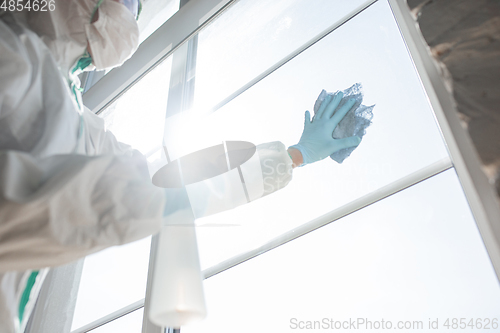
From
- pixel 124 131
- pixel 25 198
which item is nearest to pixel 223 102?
pixel 124 131

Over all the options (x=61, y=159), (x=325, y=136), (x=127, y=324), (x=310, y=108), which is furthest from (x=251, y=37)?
(x=127, y=324)

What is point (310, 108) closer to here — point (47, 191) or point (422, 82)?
point (422, 82)

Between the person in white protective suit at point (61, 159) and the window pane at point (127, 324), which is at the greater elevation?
the person in white protective suit at point (61, 159)

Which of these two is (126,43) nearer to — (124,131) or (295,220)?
(295,220)

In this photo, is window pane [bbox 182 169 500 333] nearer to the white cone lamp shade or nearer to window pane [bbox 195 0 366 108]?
the white cone lamp shade

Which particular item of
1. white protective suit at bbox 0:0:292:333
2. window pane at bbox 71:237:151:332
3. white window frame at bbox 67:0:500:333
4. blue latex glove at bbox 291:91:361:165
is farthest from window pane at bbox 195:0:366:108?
white protective suit at bbox 0:0:292:333

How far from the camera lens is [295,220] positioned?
0.90 meters

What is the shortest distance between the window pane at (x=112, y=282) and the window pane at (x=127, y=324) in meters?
0.04

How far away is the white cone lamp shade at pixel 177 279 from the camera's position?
0.54 m

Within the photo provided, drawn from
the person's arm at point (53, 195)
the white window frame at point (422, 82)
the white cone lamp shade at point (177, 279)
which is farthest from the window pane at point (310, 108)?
the person's arm at point (53, 195)

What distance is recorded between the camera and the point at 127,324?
118cm

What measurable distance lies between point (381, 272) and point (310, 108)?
1.78ft

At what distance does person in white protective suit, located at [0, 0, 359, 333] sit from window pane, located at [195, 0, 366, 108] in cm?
46

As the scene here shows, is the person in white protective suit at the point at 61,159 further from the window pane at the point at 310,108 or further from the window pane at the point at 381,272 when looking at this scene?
the window pane at the point at 381,272
